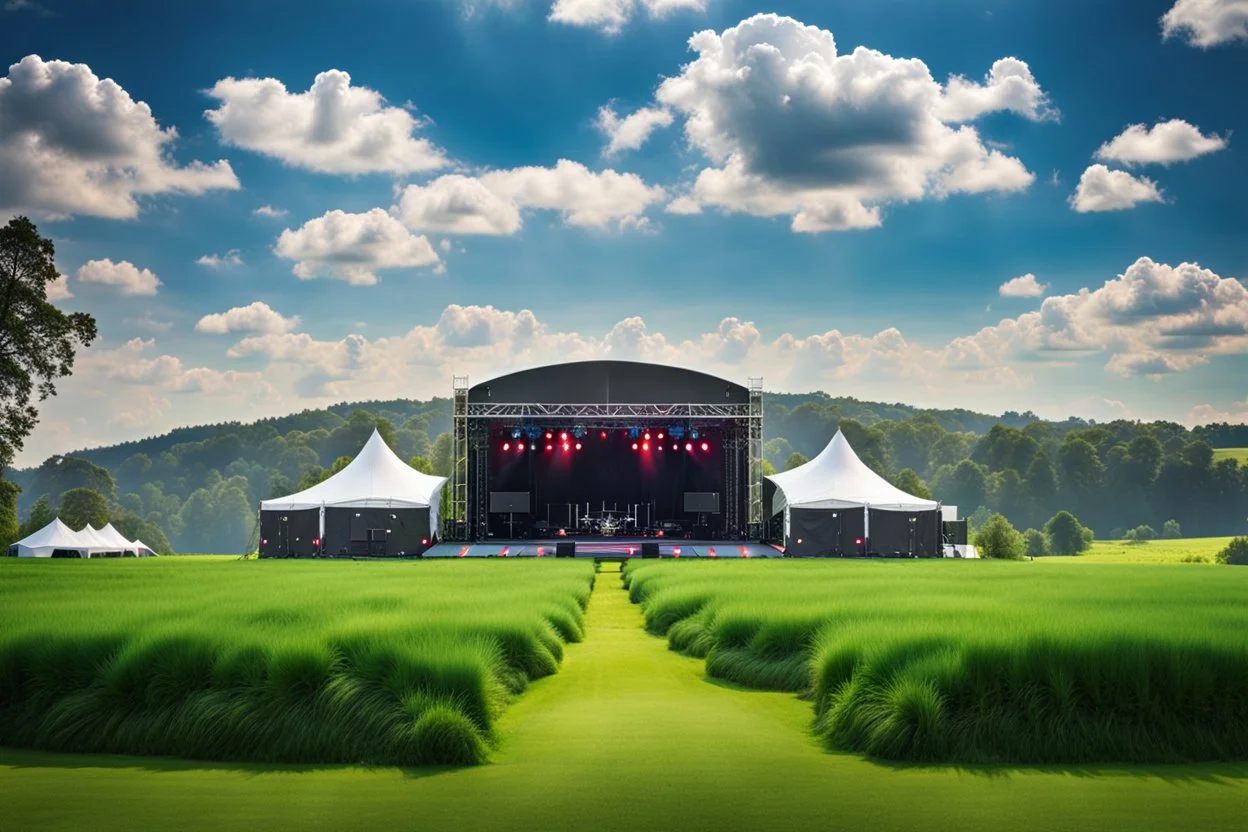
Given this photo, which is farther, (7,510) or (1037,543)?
(1037,543)

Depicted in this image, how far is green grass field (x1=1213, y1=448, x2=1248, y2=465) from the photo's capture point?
126094mm

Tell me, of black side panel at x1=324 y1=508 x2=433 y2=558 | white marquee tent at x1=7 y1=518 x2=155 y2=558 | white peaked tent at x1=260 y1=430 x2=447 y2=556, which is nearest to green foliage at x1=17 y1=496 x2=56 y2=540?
white marquee tent at x1=7 y1=518 x2=155 y2=558

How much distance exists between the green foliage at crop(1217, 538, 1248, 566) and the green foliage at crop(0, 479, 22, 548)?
7149cm

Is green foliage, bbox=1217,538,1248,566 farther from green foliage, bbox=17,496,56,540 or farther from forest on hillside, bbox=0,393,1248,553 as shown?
green foliage, bbox=17,496,56,540

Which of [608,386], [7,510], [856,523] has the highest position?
[608,386]

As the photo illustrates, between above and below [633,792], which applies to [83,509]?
above

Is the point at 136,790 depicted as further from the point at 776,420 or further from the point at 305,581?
the point at 776,420

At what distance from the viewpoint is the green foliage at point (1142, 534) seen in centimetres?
11506

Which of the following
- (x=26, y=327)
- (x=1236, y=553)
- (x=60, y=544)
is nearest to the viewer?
(x=26, y=327)

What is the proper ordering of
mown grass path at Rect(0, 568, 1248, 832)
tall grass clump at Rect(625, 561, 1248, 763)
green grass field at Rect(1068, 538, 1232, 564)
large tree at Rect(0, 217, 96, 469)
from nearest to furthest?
1. mown grass path at Rect(0, 568, 1248, 832)
2. tall grass clump at Rect(625, 561, 1248, 763)
3. large tree at Rect(0, 217, 96, 469)
4. green grass field at Rect(1068, 538, 1232, 564)

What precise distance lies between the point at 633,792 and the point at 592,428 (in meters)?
42.2

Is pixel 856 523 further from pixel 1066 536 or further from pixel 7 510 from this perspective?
pixel 1066 536

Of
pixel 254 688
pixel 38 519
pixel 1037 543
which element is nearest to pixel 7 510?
pixel 254 688

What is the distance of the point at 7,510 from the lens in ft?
145
